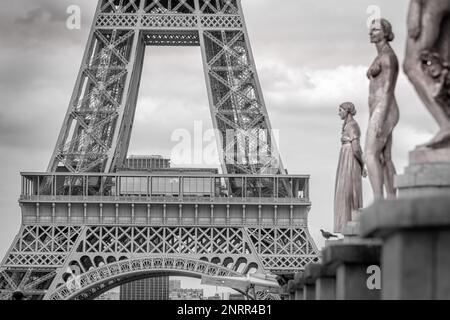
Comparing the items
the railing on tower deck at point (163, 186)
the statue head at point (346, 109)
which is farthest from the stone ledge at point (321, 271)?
the railing on tower deck at point (163, 186)

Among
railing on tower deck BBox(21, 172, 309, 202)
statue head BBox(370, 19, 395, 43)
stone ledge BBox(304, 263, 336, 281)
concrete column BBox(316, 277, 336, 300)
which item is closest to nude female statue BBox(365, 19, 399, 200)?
statue head BBox(370, 19, 395, 43)

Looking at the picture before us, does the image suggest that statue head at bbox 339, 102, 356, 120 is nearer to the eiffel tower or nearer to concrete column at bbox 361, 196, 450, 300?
concrete column at bbox 361, 196, 450, 300

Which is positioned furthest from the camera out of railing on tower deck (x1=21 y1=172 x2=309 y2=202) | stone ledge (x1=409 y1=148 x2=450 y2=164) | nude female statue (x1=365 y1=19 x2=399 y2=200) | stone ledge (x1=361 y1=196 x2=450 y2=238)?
railing on tower deck (x1=21 y1=172 x2=309 y2=202)

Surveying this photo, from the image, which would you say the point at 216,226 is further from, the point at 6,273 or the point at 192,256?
the point at 6,273

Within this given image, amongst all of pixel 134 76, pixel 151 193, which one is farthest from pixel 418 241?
pixel 134 76

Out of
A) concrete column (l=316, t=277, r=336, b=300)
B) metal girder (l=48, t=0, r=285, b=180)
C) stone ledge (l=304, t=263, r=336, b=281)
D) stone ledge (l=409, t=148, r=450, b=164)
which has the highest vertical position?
metal girder (l=48, t=0, r=285, b=180)

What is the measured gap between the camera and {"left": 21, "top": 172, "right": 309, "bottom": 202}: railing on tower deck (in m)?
65.4

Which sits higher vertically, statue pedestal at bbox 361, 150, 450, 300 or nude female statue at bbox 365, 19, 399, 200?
nude female statue at bbox 365, 19, 399, 200

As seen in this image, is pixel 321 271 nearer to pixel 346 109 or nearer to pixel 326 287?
pixel 326 287

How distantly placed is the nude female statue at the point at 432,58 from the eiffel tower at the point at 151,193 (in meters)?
51.5

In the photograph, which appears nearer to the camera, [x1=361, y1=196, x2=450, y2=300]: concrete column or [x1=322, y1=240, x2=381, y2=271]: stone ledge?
[x1=361, y1=196, x2=450, y2=300]: concrete column

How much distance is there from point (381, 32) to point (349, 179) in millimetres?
5173

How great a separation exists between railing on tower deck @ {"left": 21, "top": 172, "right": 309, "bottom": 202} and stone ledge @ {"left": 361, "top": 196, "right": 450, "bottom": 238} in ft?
185
